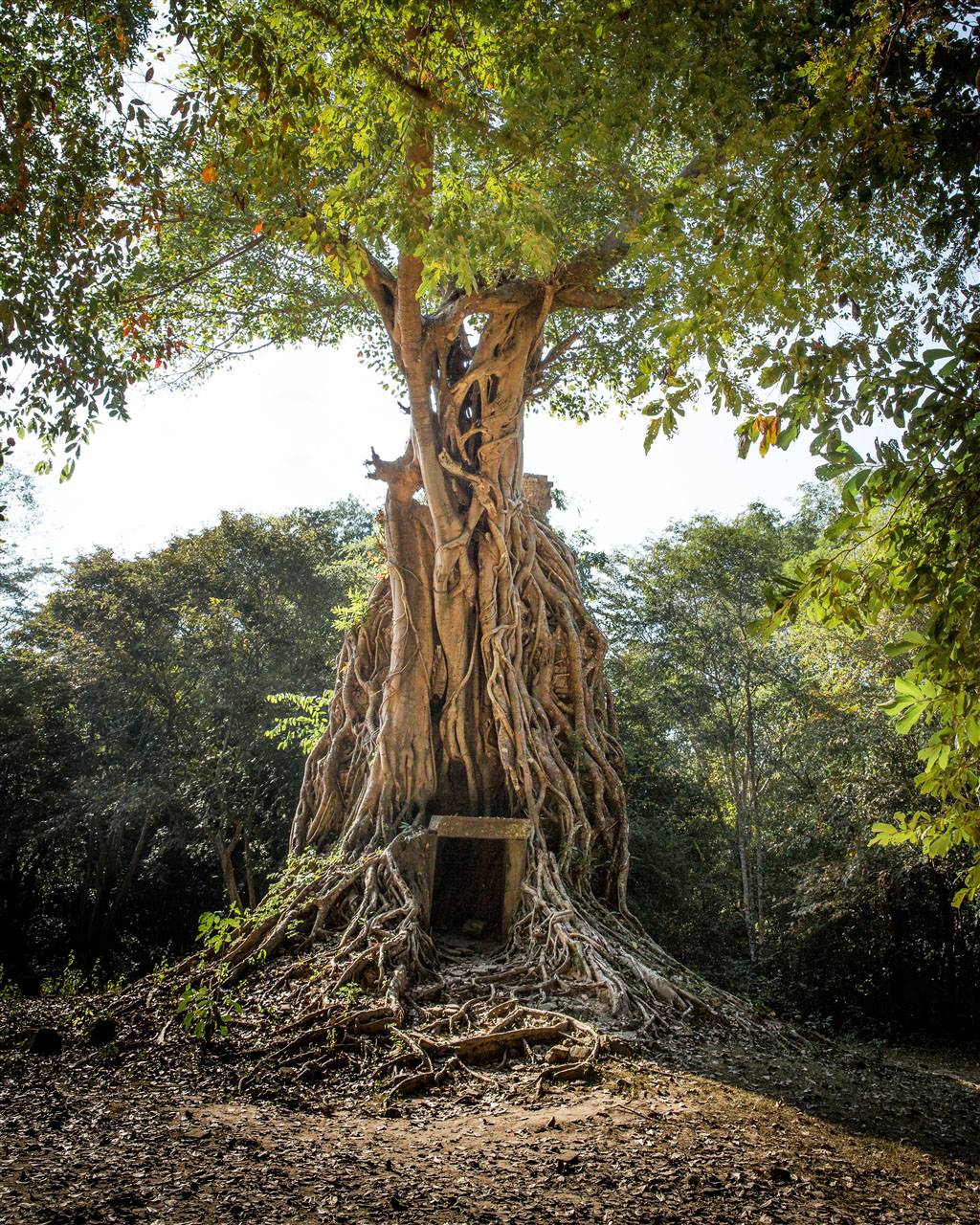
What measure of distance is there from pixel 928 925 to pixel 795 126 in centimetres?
798

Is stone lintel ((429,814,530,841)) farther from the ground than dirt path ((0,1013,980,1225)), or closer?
farther from the ground

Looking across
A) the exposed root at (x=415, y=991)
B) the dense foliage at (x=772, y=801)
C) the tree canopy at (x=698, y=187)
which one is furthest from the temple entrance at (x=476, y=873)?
the tree canopy at (x=698, y=187)

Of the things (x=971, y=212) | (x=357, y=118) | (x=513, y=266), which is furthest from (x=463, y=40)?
(x=513, y=266)

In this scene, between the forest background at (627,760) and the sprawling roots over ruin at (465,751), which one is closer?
the sprawling roots over ruin at (465,751)

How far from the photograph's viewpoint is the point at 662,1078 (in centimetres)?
355

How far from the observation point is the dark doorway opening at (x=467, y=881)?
22.5ft

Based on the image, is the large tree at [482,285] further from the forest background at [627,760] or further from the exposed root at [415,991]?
→ the forest background at [627,760]

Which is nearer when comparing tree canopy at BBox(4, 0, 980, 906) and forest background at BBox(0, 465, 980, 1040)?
tree canopy at BBox(4, 0, 980, 906)

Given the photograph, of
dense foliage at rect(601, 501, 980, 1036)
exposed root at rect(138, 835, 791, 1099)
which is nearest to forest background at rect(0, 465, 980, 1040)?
dense foliage at rect(601, 501, 980, 1036)

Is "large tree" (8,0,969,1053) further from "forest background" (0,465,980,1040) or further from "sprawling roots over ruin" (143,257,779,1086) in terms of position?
"forest background" (0,465,980,1040)

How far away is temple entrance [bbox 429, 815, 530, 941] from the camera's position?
6.05 m

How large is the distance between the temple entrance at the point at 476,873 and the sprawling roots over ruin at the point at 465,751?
4 cm

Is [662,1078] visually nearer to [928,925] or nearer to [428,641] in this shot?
[428,641]

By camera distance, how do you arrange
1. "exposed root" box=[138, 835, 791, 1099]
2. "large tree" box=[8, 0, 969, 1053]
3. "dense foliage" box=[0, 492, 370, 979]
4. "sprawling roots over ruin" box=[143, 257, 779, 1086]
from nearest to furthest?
"large tree" box=[8, 0, 969, 1053], "exposed root" box=[138, 835, 791, 1099], "sprawling roots over ruin" box=[143, 257, 779, 1086], "dense foliage" box=[0, 492, 370, 979]
